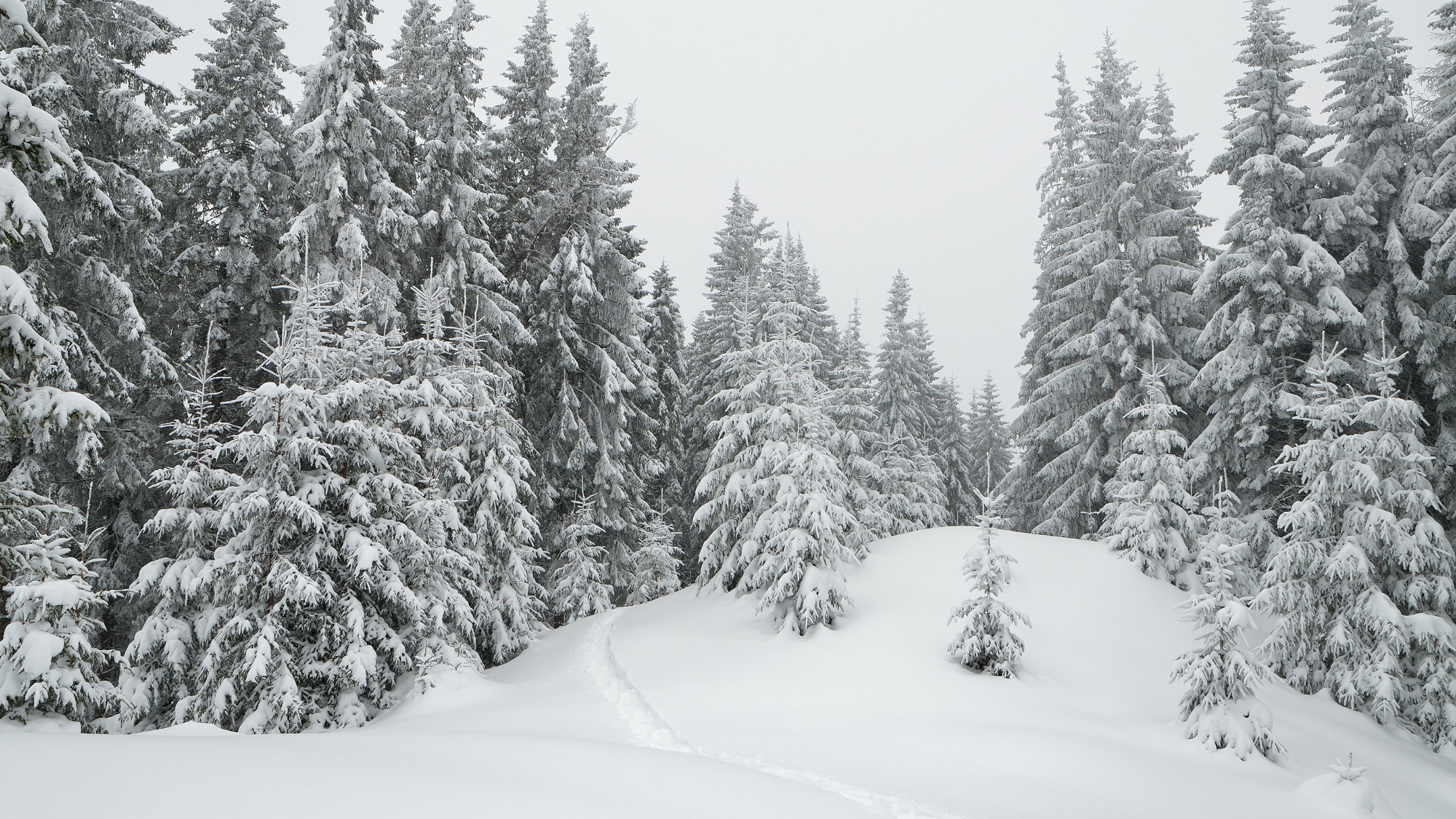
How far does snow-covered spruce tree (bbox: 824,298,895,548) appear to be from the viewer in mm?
→ 22469

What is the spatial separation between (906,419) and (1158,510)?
608 inches

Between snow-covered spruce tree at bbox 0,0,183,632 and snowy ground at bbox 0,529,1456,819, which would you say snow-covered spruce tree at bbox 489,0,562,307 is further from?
snowy ground at bbox 0,529,1456,819

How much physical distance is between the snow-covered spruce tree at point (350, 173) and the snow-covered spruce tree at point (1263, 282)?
755 inches

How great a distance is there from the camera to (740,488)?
55.1 ft

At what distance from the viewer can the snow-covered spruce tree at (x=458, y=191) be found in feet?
61.7

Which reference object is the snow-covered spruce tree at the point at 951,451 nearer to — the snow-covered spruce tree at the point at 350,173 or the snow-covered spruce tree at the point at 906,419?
the snow-covered spruce tree at the point at 906,419

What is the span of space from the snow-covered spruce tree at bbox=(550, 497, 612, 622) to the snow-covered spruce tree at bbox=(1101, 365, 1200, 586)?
1276cm

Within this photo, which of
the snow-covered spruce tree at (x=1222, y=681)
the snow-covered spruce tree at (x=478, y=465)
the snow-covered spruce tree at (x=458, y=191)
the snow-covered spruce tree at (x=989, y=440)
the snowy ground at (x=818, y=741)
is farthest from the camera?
the snow-covered spruce tree at (x=989, y=440)

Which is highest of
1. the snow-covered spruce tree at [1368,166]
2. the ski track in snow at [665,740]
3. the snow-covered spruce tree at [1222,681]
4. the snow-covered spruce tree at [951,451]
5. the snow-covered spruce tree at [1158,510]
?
the snow-covered spruce tree at [1368,166]

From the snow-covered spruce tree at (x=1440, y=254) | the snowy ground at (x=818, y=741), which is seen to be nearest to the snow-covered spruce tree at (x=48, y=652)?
the snowy ground at (x=818, y=741)

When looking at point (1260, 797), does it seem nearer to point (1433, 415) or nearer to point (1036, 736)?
point (1036, 736)

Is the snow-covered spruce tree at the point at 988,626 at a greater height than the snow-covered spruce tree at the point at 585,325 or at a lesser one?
lesser

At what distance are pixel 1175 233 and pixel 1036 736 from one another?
1960 cm

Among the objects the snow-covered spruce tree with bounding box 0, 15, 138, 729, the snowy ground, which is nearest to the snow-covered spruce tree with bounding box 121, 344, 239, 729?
the snow-covered spruce tree with bounding box 0, 15, 138, 729
